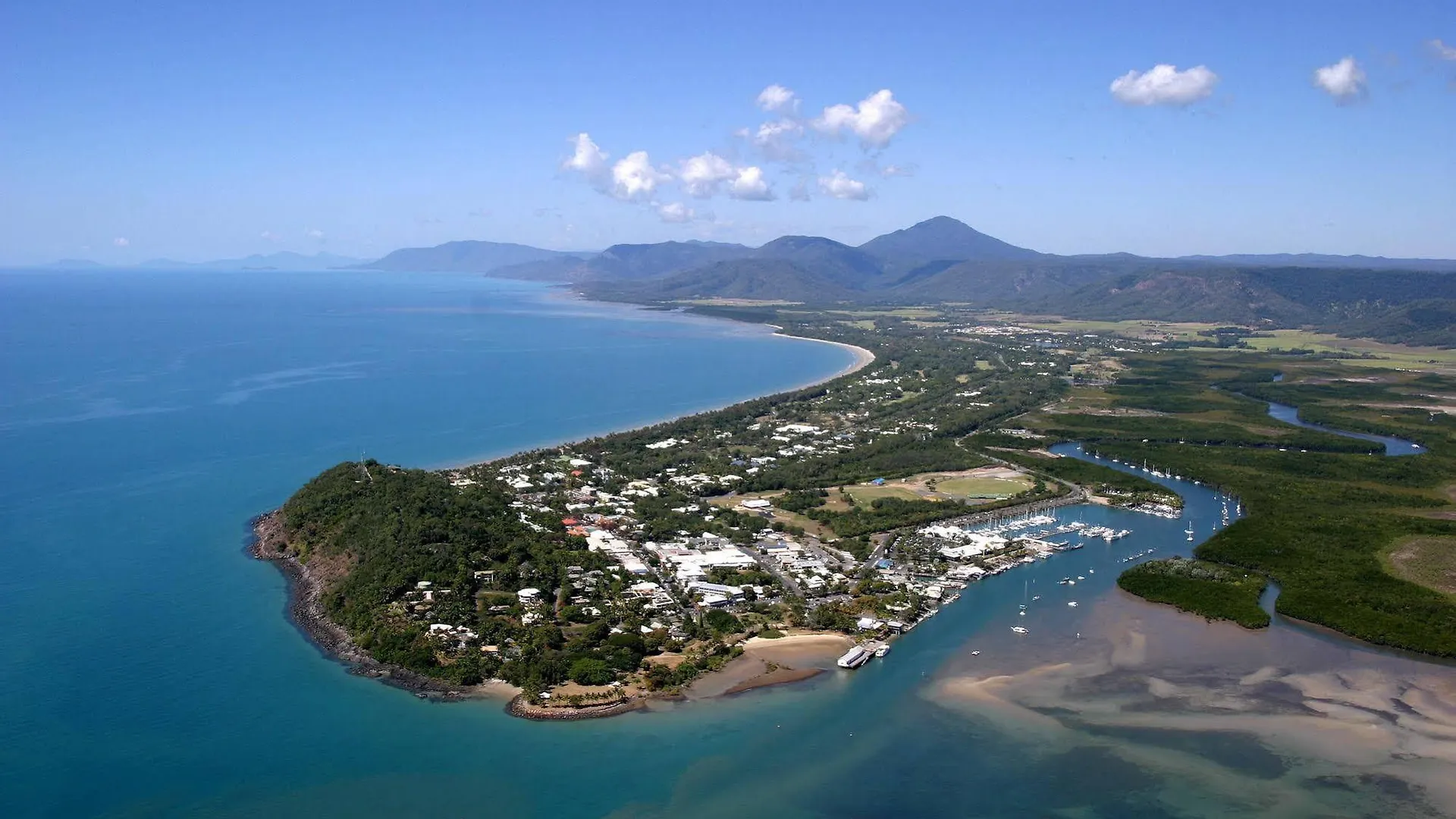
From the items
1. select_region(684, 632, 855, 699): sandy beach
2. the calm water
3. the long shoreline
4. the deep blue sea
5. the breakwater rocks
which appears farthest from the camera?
the calm water

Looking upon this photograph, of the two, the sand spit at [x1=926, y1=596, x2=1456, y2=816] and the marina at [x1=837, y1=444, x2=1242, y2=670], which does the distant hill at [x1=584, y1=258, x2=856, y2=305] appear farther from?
the sand spit at [x1=926, y1=596, x2=1456, y2=816]

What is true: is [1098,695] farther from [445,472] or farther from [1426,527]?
[445,472]

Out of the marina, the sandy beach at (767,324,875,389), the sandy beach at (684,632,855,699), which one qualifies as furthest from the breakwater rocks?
the sandy beach at (767,324,875,389)

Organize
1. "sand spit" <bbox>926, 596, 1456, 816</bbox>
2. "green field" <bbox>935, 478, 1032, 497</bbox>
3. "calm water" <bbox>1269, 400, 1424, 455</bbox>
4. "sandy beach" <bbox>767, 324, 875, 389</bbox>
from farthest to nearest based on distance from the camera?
"sandy beach" <bbox>767, 324, 875, 389</bbox>
"calm water" <bbox>1269, 400, 1424, 455</bbox>
"green field" <bbox>935, 478, 1032, 497</bbox>
"sand spit" <bbox>926, 596, 1456, 816</bbox>

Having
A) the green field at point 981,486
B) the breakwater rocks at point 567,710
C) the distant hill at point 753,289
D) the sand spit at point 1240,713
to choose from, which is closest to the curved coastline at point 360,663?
the breakwater rocks at point 567,710

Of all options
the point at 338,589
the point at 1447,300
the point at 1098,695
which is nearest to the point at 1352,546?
the point at 1098,695

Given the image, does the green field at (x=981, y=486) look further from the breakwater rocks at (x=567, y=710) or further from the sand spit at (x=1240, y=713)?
the breakwater rocks at (x=567, y=710)

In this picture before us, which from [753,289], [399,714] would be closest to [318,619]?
[399,714]
